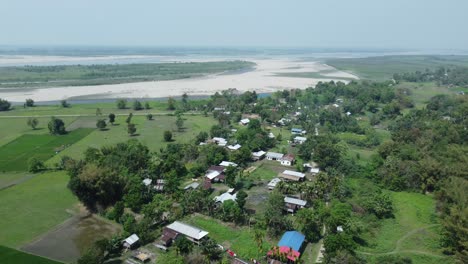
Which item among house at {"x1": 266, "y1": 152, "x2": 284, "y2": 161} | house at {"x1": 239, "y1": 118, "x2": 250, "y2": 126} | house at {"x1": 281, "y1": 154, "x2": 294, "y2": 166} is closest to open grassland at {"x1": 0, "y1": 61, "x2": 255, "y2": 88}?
house at {"x1": 239, "y1": 118, "x2": 250, "y2": 126}

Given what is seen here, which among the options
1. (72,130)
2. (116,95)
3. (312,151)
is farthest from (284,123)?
(116,95)

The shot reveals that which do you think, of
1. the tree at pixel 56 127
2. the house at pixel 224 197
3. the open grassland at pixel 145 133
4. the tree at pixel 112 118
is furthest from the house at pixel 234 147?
the tree at pixel 56 127

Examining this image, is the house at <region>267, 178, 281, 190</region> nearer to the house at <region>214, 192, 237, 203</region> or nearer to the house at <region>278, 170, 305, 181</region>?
the house at <region>278, 170, 305, 181</region>

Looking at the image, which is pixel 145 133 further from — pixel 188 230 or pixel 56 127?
pixel 188 230

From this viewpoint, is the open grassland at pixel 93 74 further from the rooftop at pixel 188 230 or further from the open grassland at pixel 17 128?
the rooftop at pixel 188 230

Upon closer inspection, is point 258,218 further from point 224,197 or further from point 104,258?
point 104,258

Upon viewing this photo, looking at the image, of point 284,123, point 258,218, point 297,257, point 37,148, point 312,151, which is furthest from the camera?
point 284,123

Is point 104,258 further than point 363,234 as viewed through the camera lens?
No
